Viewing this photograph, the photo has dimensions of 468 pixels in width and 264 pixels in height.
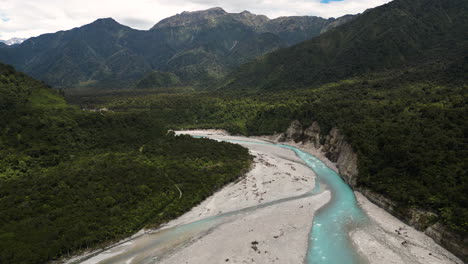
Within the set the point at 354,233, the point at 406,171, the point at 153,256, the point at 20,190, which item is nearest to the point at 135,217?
the point at 153,256

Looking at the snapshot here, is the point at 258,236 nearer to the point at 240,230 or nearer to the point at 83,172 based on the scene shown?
the point at 240,230

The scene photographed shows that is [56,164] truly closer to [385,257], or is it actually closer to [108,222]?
[108,222]

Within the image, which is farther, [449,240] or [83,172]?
[83,172]

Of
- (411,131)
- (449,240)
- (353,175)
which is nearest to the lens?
(449,240)

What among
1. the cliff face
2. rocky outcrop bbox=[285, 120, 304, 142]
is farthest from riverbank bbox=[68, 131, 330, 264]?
rocky outcrop bbox=[285, 120, 304, 142]

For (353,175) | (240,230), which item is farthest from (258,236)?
(353,175)
